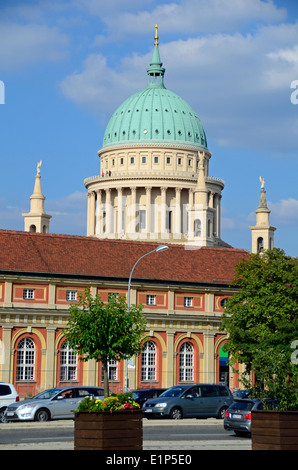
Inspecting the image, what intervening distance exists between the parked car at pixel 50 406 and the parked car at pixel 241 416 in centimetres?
761

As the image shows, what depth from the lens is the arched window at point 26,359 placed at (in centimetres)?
6931

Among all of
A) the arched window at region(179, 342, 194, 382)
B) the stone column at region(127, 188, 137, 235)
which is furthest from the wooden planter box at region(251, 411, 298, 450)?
the stone column at region(127, 188, 137, 235)

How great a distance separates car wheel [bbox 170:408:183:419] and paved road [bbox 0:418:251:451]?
8.38 feet

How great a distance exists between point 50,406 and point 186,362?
33204 millimetres

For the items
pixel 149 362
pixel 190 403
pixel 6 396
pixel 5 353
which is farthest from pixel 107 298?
pixel 6 396

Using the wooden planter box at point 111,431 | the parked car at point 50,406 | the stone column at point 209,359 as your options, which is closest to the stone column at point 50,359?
the stone column at point 209,359

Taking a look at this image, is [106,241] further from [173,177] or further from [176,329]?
[173,177]

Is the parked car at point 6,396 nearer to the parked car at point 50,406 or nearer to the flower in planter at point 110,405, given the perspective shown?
the parked car at point 50,406

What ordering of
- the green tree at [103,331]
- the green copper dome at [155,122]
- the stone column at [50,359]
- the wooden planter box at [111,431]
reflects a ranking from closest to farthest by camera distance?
the wooden planter box at [111,431], the green tree at [103,331], the stone column at [50,359], the green copper dome at [155,122]

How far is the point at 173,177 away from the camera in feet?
443

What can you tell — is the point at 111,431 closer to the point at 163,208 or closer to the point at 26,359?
the point at 26,359

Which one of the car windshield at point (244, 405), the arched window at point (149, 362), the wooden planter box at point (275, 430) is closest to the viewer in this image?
the wooden planter box at point (275, 430)

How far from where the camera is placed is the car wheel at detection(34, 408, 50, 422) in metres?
43.2

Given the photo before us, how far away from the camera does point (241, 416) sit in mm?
36625
